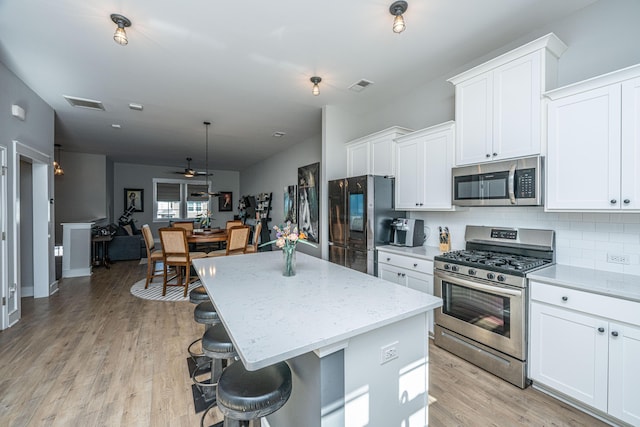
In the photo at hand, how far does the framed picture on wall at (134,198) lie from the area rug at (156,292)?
18.1 ft

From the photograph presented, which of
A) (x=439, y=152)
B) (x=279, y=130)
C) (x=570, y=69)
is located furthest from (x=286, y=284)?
(x=279, y=130)

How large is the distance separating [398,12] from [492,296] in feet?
7.78

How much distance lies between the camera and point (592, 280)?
6.25ft

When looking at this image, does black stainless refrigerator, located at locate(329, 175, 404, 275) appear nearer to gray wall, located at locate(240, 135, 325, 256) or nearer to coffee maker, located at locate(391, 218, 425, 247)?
coffee maker, located at locate(391, 218, 425, 247)

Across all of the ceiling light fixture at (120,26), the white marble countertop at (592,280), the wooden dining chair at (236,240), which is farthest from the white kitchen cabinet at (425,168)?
the ceiling light fixture at (120,26)

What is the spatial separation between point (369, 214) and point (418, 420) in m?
2.16

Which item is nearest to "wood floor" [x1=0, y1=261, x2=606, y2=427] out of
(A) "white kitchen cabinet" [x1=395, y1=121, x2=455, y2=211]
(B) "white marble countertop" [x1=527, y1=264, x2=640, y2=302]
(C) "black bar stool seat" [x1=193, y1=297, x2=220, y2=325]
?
(C) "black bar stool seat" [x1=193, y1=297, x2=220, y2=325]

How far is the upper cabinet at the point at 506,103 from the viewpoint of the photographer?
224 cm

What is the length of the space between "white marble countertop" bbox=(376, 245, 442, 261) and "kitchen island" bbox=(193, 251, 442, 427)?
1234 millimetres

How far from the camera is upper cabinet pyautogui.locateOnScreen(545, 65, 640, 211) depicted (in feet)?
5.90

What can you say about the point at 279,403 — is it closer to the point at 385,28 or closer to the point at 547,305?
the point at 547,305

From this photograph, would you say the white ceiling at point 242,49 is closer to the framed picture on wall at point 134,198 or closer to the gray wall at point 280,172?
the gray wall at point 280,172

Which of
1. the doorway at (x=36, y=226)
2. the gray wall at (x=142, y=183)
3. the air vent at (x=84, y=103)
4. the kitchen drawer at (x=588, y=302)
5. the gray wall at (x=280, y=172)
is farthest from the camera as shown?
the gray wall at (x=142, y=183)

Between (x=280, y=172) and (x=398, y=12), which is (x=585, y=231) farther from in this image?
(x=280, y=172)
